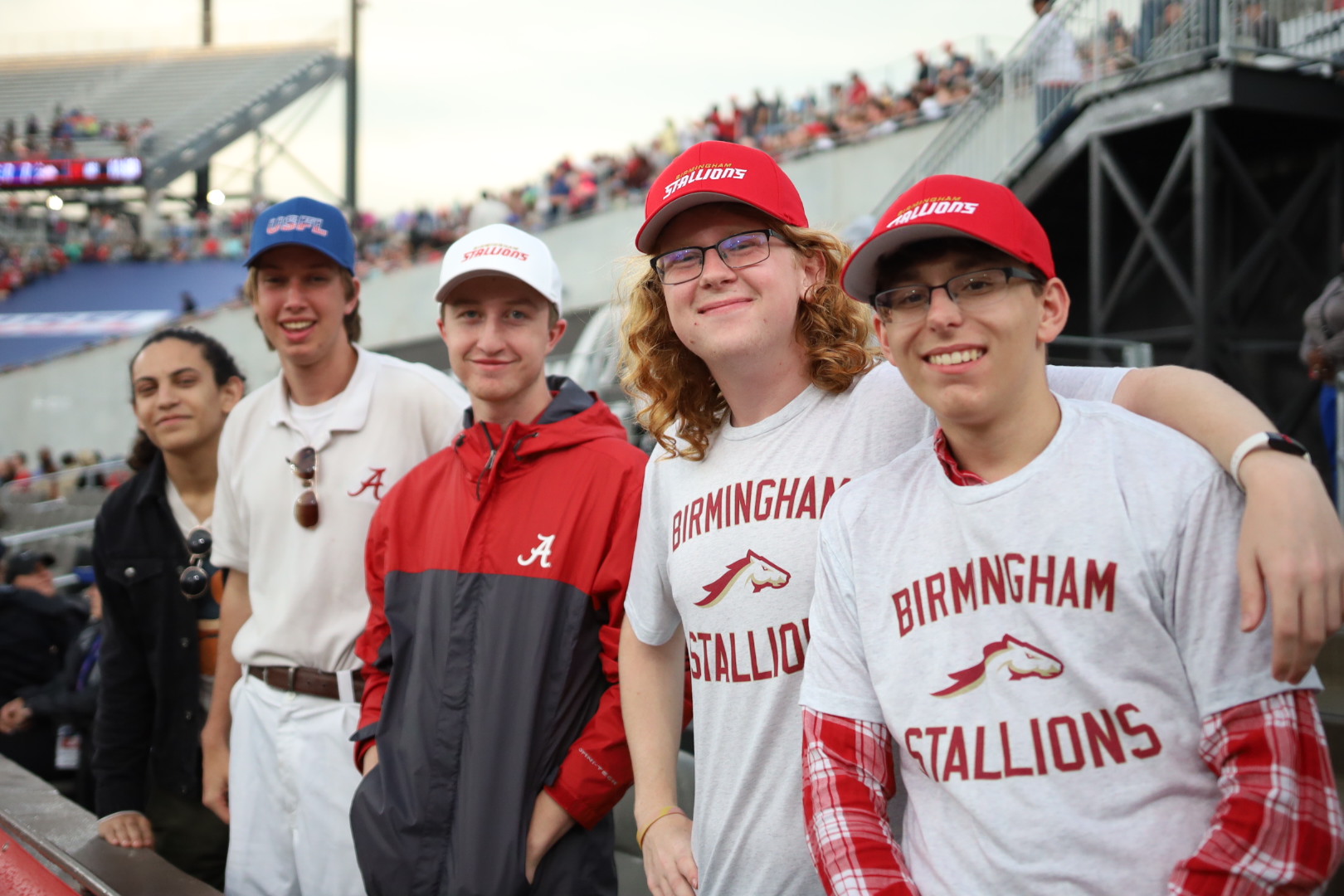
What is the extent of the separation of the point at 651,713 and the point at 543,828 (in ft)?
1.16

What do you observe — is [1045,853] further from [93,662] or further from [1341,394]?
[93,662]

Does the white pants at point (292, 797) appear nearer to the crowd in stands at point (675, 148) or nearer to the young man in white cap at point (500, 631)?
the young man in white cap at point (500, 631)

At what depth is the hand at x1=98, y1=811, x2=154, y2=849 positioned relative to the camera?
3116mm

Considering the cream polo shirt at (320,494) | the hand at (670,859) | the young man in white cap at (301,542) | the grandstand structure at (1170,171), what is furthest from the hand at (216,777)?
the grandstand structure at (1170,171)

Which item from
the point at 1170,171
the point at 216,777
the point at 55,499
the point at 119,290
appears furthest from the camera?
the point at 119,290

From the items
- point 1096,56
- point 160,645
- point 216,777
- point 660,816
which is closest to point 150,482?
point 160,645

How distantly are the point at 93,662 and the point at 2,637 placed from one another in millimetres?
1062

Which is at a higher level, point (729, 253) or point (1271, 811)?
point (729, 253)

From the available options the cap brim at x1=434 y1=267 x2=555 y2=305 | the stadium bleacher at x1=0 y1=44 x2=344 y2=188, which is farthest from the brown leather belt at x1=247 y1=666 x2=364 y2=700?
the stadium bleacher at x1=0 y1=44 x2=344 y2=188

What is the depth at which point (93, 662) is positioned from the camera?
5.41 meters

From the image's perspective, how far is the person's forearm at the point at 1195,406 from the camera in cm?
145

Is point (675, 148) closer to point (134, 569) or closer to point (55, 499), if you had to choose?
point (55, 499)

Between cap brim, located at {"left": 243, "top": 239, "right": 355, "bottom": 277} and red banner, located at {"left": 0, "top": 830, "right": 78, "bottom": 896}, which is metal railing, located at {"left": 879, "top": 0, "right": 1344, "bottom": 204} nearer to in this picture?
cap brim, located at {"left": 243, "top": 239, "right": 355, "bottom": 277}

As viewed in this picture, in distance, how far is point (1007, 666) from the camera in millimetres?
1461
